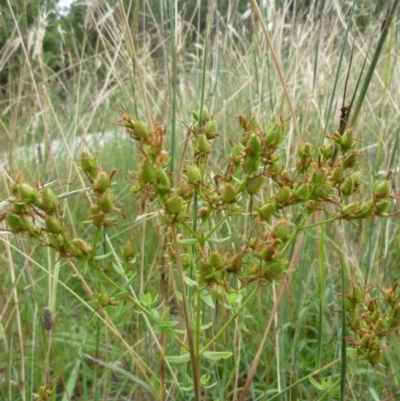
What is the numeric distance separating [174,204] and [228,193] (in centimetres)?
8

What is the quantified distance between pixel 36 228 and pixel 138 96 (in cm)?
171

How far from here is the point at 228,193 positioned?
0.78 meters

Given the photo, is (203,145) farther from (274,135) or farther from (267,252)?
(267,252)

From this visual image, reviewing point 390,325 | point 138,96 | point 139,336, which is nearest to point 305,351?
point 139,336

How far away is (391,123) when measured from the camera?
6.86 ft

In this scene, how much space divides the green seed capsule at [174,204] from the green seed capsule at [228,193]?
0.07m

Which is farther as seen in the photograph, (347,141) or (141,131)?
(347,141)

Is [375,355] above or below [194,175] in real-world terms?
below

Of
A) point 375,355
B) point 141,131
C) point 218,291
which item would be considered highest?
point 141,131

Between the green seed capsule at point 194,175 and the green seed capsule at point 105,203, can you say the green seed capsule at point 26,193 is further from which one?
the green seed capsule at point 194,175

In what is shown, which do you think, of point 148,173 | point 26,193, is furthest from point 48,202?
point 148,173

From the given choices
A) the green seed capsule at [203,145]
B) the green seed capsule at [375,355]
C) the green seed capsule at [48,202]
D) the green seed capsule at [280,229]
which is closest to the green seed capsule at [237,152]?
the green seed capsule at [203,145]

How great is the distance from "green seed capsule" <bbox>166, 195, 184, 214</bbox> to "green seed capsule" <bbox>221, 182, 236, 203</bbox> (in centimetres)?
7

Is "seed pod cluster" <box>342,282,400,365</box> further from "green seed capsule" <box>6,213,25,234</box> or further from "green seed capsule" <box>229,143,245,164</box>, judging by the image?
"green seed capsule" <box>6,213,25,234</box>
